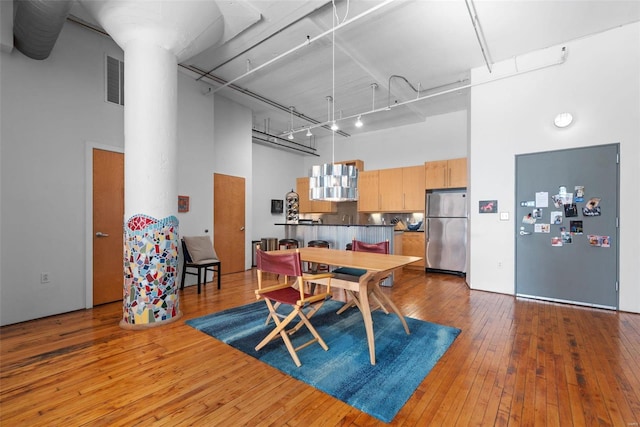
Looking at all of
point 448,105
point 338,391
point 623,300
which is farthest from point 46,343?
point 448,105

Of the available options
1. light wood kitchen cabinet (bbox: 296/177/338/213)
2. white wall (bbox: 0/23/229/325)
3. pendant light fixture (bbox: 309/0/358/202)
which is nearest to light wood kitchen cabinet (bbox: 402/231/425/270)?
light wood kitchen cabinet (bbox: 296/177/338/213)

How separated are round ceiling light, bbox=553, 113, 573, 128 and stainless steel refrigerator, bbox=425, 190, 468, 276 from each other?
209 cm

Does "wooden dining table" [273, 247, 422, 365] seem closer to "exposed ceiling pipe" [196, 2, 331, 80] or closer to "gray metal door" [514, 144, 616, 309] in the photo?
"gray metal door" [514, 144, 616, 309]

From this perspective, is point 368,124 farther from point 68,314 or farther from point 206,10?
point 68,314

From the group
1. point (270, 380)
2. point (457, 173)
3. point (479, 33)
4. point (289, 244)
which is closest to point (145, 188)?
point (270, 380)

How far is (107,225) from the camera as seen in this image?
388 cm

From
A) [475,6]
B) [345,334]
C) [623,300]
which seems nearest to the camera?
[345,334]

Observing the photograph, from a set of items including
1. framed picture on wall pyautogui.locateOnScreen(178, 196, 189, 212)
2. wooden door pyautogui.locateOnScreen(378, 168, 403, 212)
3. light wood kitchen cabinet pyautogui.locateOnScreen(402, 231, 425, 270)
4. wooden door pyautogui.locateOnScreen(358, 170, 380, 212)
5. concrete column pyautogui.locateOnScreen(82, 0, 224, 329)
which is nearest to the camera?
concrete column pyautogui.locateOnScreen(82, 0, 224, 329)

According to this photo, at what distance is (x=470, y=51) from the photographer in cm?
415

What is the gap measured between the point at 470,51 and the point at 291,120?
4.11m

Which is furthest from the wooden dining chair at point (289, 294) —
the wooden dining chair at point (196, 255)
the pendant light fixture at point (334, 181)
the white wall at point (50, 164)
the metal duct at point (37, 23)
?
the metal duct at point (37, 23)

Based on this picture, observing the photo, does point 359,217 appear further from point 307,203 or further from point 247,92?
point 247,92

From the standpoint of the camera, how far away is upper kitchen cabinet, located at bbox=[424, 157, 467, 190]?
5.86 meters

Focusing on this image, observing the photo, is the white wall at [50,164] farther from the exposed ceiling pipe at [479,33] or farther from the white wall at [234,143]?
the exposed ceiling pipe at [479,33]
